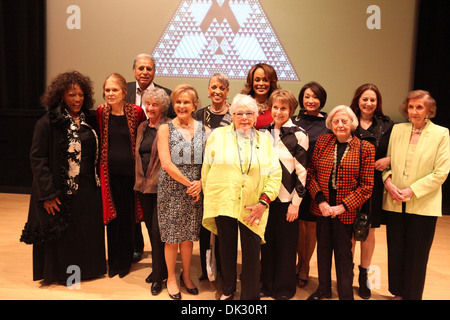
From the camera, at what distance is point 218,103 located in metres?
3.05

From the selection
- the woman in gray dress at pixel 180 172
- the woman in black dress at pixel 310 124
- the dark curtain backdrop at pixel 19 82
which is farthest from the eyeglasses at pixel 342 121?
the dark curtain backdrop at pixel 19 82

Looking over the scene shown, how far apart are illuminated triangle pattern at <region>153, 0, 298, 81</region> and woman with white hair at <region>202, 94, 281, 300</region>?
9.91 ft

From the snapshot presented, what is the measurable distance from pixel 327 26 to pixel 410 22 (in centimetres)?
124

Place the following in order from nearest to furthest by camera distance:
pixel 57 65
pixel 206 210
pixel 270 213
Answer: pixel 206 210 → pixel 270 213 → pixel 57 65

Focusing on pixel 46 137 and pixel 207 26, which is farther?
pixel 207 26

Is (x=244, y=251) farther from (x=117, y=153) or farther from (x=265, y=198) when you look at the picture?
(x=117, y=153)

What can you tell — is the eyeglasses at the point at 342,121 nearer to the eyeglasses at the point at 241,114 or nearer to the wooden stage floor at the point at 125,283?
the eyeglasses at the point at 241,114

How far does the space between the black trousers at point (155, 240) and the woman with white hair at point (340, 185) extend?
126 centimetres

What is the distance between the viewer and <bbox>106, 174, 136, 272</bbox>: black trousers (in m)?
3.15

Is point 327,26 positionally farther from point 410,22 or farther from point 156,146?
point 156,146

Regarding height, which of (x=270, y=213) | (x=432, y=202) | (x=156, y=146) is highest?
(x=156, y=146)

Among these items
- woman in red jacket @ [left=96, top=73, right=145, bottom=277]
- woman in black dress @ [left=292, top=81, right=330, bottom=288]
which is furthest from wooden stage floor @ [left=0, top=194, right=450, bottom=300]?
woman in black dress @ [left=292, top=81, right=330, bottom=288]

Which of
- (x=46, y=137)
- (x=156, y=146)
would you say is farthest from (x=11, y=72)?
(x=156, y=146)

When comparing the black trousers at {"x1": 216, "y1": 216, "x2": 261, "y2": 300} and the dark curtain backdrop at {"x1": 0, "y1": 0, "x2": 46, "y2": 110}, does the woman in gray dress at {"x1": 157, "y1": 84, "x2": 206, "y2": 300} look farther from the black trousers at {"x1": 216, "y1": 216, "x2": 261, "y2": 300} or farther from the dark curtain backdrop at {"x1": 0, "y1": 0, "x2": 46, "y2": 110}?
the dark curtain backdrop at {"x1": 0, "y1": 0, "x2": 46, "y2": 110}
